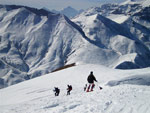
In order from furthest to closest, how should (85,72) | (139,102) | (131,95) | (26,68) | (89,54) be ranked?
(26,68)
(89,54)
(85,72)
(131,95)
(139,102)

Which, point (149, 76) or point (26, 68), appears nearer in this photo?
point (149, 76)

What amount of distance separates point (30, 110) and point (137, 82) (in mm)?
12882

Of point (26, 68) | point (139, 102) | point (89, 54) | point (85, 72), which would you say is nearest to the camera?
point (139, 102)

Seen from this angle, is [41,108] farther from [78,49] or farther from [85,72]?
[78,49]

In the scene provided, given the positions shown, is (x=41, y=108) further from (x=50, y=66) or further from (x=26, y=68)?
(x=26, y=68)

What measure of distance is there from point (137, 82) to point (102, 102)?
9759mm

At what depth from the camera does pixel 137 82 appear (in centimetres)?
2148

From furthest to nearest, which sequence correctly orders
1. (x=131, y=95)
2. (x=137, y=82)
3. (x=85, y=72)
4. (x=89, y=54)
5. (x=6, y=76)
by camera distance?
(x=89, y=54) → (x=6, y=76) → (x=85, y=72) → (x=137, y=82) → (x=131, y=95)

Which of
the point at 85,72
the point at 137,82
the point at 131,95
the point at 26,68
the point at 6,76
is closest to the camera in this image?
the point at 131,95

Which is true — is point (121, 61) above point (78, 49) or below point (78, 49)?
below

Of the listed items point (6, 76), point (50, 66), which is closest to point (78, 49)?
point (50, 66)

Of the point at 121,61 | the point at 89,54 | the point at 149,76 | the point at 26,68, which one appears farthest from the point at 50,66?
the point at 149,76

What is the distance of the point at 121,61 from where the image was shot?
176000 mm

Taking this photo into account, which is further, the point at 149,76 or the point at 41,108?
the point at 149,76
